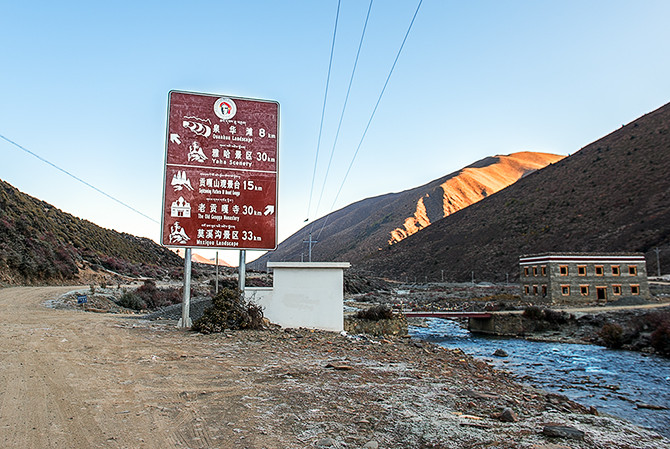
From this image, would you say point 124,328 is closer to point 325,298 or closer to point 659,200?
point 325,298

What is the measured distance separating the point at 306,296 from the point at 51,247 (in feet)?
91.5

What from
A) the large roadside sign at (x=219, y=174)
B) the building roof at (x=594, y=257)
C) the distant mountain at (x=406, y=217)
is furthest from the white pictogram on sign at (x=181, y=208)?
the distant mountain at (x=406, y=217)

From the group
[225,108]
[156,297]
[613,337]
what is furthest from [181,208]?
[613,337]

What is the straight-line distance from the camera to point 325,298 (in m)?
15.1

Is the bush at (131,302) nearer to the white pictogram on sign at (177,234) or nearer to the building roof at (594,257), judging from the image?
the white pictogram on sign at (177,234)

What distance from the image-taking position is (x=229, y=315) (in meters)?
13.4

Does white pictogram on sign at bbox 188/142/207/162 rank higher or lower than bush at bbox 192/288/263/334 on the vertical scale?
higher

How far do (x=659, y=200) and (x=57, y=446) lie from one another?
75.3 metres

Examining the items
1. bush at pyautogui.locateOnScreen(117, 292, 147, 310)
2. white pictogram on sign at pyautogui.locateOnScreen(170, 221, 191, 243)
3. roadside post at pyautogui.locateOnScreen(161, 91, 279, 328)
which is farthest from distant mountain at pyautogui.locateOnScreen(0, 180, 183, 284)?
roadside post at pyautogui.locateOnScreen(161, 91, 279, 328)

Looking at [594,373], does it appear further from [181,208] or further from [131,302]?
[131,302]

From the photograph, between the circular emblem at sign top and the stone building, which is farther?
the stone building

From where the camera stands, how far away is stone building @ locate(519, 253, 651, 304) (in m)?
40.4

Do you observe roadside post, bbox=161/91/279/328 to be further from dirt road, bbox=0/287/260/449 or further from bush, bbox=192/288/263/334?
dirt road, bbox=0/287/260/449

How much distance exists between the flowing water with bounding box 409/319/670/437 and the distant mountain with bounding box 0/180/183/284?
25.7m
